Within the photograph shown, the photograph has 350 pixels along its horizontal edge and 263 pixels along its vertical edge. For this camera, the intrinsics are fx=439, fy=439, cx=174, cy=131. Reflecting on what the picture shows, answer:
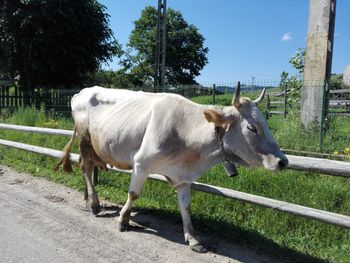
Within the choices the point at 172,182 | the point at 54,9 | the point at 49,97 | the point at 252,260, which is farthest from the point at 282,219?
the point at 54,9

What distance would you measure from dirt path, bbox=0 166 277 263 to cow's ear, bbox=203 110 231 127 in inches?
53.9

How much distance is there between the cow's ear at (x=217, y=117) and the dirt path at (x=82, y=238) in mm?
1370

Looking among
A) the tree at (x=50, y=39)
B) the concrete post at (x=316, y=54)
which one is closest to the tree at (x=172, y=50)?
the tree at (x=50, y=39)

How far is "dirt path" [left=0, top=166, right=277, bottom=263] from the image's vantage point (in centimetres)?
438

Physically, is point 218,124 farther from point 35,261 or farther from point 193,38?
point 193,38

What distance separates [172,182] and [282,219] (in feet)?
4.53

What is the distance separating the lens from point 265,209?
5.25m

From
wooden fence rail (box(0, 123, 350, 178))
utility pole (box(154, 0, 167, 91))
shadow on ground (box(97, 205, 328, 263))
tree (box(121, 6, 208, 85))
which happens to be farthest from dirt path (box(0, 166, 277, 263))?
tree (box(121, 6, 208, 85))

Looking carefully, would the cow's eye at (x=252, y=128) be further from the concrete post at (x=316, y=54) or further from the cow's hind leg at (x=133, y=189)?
the concrete post at (x=316, y=54)

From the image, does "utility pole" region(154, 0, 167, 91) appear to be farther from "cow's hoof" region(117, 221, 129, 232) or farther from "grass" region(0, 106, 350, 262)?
"cow's hoof" region(117, 221, 129, 232)

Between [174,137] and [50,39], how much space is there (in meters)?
17.8

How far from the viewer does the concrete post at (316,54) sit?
963 cm

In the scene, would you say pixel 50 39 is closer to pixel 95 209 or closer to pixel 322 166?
pixel 95 209

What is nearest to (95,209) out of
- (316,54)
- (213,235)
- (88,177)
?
(88,177)
